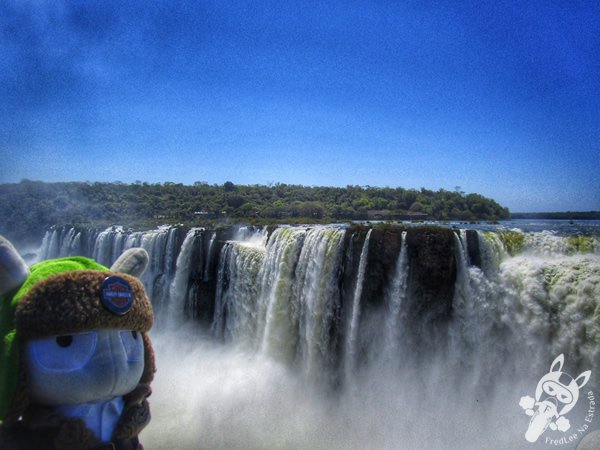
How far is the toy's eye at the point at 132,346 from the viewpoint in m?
3.03

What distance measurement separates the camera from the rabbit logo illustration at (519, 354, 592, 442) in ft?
20.5

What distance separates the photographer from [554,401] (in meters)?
6.53

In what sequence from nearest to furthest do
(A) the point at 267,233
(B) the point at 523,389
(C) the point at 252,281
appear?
(B) the point at 523,389 → (C) the point at 252,281 → (A) the point at 267,233

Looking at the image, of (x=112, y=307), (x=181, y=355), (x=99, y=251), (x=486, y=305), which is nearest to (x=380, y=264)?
(x=486, y=305)

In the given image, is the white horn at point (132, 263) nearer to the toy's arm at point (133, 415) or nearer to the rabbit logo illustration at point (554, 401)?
the toy's arm at point (133, 415)

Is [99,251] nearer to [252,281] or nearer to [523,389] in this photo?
[252,281]

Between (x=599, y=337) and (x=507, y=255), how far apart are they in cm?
267

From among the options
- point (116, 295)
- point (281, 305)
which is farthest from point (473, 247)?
point (116, 295)

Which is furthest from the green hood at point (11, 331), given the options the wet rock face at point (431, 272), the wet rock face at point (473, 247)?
the wet rock face at point (473, 247)

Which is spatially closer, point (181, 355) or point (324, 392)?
point (324, 392)

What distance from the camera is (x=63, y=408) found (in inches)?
111

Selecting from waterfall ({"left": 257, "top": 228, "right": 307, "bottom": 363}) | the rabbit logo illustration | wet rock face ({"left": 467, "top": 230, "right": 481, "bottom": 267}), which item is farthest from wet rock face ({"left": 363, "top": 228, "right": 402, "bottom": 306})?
the rabbit logo illustration

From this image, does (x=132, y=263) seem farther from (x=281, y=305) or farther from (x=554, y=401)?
(x=281, y=305)

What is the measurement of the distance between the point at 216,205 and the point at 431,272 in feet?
126
